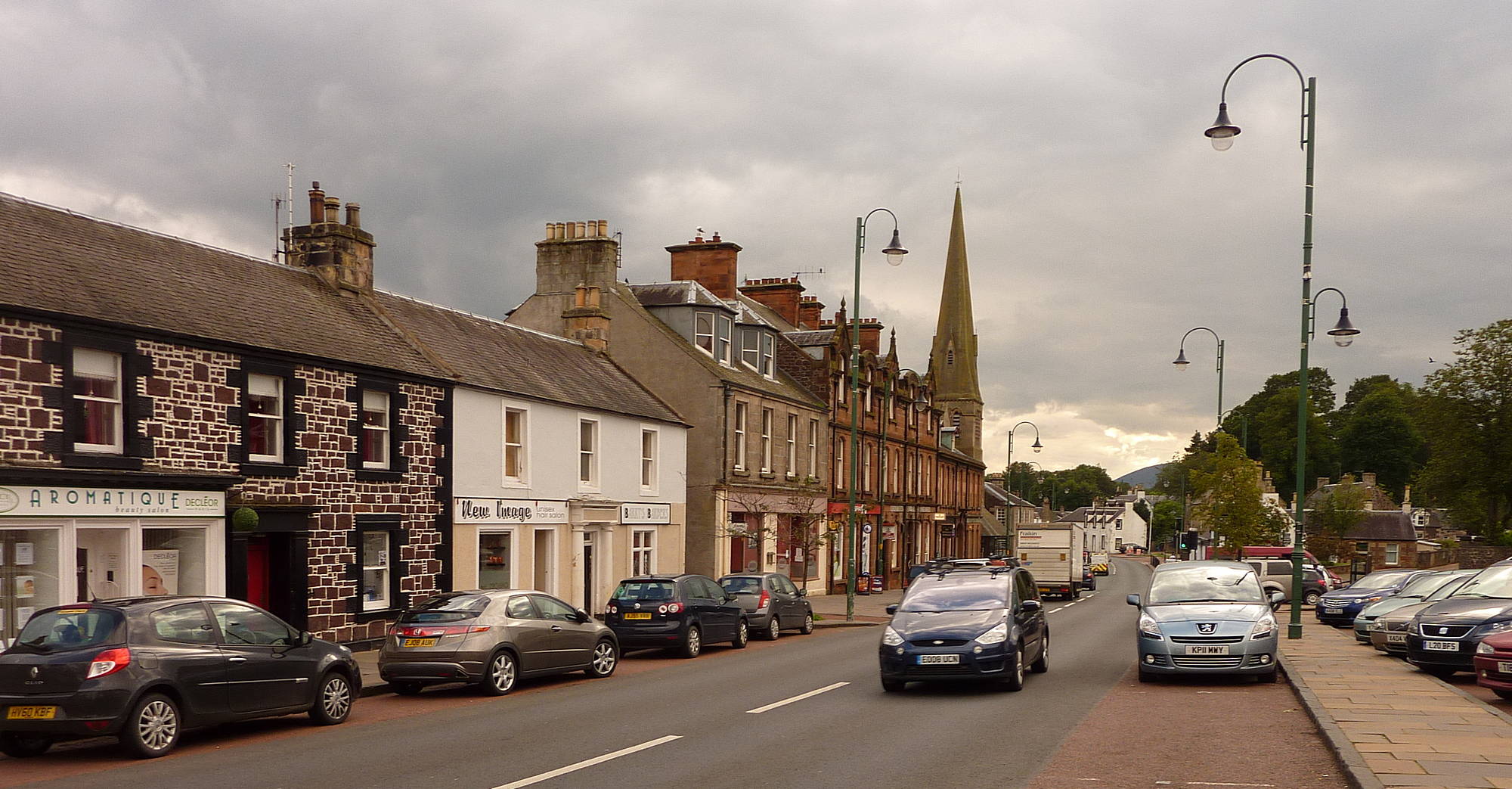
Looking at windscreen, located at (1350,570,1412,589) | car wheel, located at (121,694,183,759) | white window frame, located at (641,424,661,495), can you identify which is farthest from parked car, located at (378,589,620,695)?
windscreen, located at (1350,570,1412,589)

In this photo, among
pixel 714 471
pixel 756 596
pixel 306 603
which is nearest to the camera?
pixel 306 603

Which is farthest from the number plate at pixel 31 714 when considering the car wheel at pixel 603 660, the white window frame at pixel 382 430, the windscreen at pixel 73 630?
the white window frame at pixel 382 430

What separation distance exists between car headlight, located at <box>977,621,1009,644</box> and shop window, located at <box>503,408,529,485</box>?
14.9m

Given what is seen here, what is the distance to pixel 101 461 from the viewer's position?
17.8 m

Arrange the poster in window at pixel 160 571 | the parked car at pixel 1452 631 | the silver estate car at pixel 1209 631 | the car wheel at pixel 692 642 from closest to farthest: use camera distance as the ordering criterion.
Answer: the silver estate car at pixel 1209 631, the parked car at pixel 1452 631, the poster in window at pixel 160 571, the car wheel at pixel 692 642

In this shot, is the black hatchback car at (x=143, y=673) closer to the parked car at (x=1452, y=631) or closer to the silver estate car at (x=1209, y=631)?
the silver estate car at (x=1209, y=631)

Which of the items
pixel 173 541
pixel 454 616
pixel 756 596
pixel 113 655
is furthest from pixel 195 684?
pixel 756 596

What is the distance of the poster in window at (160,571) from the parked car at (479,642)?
4391mm

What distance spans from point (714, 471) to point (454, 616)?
22.1 meters

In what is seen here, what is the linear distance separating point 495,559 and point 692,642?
248 inches

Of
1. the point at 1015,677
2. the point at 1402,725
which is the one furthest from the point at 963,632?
the point at 1402,725

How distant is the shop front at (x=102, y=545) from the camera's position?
1650cm

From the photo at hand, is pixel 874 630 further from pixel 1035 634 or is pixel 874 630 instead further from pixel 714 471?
pixel 1035 634

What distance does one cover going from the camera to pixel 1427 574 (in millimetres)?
28531
